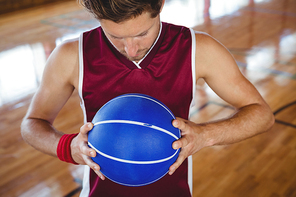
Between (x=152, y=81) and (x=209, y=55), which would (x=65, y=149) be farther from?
(x=209, y=55)

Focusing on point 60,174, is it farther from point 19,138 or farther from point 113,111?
point 113,111

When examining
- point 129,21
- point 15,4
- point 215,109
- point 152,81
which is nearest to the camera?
point 129,21

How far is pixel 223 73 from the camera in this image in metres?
Result: 1.29

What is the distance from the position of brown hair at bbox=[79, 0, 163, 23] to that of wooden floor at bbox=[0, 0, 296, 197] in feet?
1.61

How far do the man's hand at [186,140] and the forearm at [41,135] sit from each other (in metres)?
0.56

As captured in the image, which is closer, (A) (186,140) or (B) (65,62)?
(A) (186,140)

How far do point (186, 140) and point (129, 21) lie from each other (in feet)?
1.65

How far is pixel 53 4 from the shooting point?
30.1ft

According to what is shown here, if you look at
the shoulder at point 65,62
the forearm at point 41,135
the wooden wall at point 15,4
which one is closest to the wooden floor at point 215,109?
the shoulder at point 65,62

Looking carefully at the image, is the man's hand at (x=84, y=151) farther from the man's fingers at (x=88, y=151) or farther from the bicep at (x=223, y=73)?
the bicep at (x=223, y=73)

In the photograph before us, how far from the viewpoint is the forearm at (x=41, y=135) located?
4.13 ft

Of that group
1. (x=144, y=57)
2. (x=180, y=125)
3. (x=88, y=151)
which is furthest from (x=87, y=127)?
(x=144, y=57)

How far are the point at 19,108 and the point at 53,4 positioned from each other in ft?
22.1

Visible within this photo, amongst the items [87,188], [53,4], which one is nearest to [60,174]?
[87,188]
